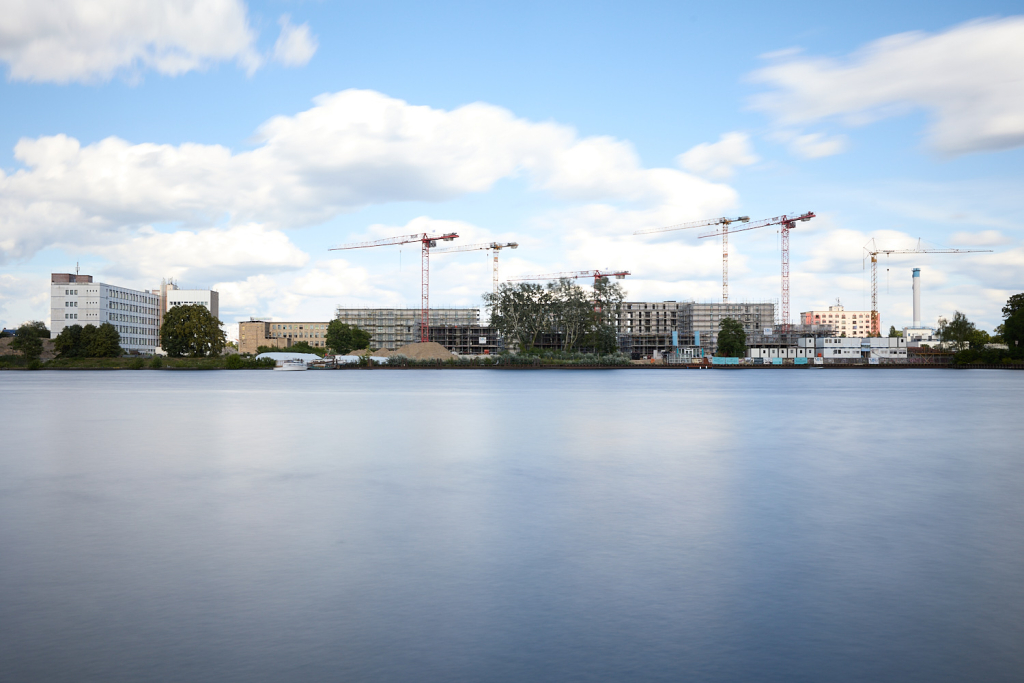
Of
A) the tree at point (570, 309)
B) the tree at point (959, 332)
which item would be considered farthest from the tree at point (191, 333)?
the tree at point (959, 332)

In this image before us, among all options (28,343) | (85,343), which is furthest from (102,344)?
(28,343)

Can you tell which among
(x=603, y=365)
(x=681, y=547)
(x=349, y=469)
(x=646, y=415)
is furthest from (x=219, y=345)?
(x=681, y=547)

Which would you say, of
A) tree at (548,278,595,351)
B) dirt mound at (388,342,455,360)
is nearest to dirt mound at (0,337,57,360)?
dirt mound at (388,342,455,360)

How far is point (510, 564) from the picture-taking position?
9.12 metres

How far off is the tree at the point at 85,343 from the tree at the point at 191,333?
32.1ft

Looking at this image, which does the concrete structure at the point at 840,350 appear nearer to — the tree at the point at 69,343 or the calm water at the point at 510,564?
the tree at the point at 69,343

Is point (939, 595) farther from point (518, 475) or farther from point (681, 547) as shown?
point (518, 475)

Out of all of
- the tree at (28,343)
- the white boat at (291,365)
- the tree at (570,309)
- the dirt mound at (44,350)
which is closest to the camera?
the tree at (28,343)

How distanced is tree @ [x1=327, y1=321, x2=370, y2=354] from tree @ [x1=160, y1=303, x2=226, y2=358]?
6188cm

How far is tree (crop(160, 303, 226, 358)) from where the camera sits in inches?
4776

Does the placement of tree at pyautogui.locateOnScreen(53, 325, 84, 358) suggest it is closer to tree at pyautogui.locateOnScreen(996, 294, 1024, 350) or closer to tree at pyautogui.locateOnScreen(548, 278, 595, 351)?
tree at pyautogui.locateOnScreen(548, 278, 595, 351)

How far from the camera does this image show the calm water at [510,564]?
20.2ft

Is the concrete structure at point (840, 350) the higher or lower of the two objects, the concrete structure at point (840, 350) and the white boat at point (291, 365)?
the higher

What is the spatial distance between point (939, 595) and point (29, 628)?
29.9 feet
